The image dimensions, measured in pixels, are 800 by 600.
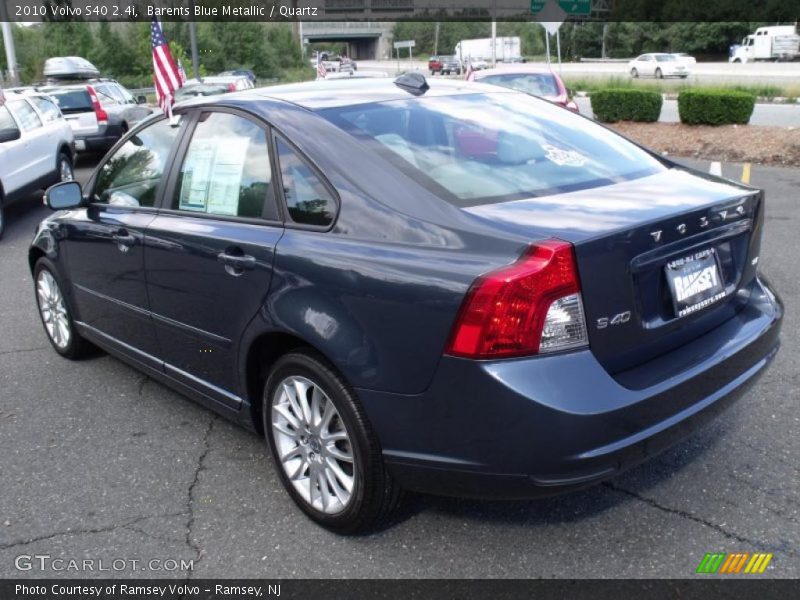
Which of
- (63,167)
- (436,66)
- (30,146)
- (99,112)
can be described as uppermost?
(436,66)

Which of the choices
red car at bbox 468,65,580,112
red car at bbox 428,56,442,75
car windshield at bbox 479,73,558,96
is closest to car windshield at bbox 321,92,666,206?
red car at bbox 468,65,580,112

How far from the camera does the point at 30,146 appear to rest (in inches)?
422

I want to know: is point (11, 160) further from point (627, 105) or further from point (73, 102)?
point (627, 105)

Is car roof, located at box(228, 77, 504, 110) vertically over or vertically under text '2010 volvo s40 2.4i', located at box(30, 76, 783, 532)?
over

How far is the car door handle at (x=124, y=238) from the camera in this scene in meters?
3.85

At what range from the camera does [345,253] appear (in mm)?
2756

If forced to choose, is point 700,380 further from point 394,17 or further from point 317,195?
point 394,17

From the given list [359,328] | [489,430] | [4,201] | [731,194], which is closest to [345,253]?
[359,328]

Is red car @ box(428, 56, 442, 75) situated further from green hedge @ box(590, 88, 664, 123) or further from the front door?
the front door

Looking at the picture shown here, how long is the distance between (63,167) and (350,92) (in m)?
10.0

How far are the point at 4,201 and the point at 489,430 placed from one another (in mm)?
9085

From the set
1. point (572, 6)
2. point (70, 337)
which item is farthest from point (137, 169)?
point (572, 6)

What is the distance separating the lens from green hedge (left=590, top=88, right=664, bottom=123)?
17031mm

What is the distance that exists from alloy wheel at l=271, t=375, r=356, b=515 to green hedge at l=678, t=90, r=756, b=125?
14181 millimetres
